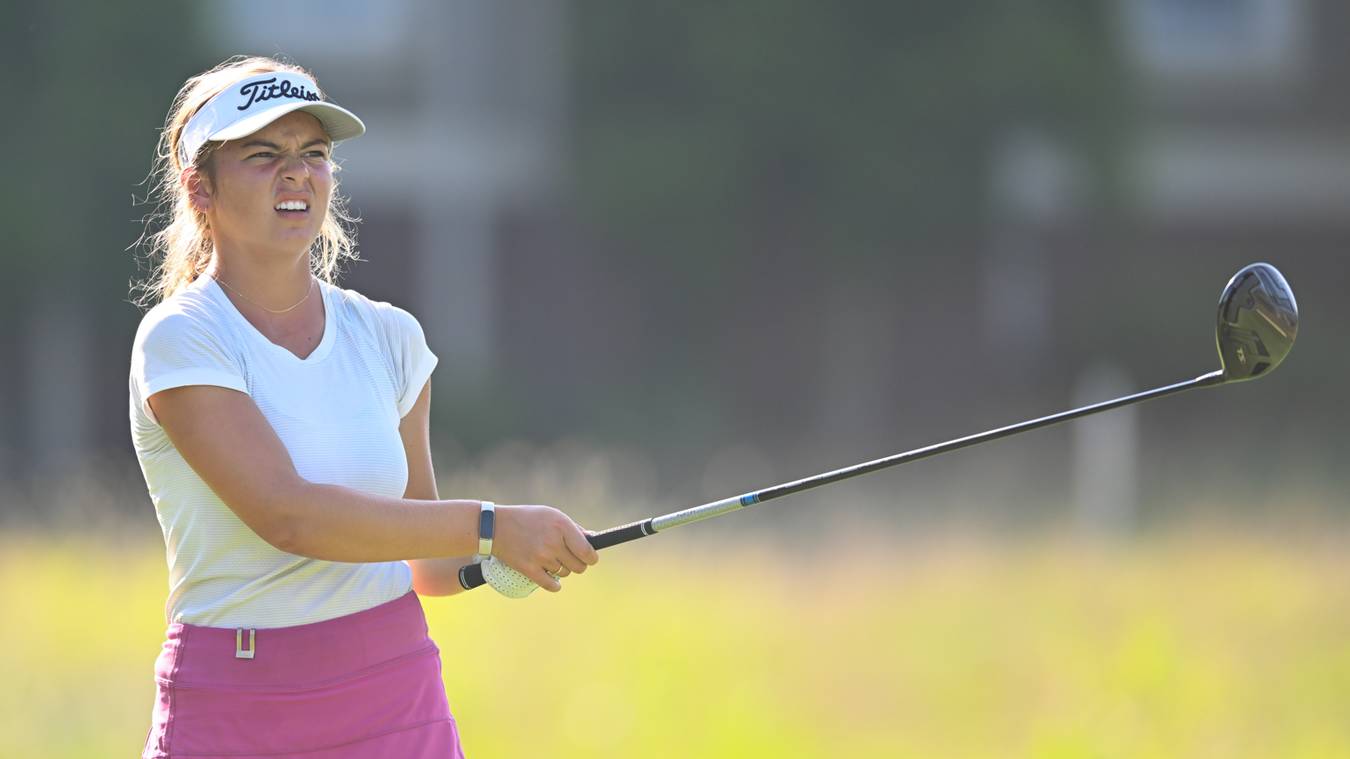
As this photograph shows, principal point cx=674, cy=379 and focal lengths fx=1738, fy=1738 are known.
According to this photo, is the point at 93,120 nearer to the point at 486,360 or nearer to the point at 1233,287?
the point at 486,360

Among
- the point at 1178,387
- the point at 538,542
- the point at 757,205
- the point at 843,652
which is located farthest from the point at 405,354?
the point at 757,205

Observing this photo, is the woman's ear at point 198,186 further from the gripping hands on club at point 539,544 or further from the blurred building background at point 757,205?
the blurred building background at point 757,205

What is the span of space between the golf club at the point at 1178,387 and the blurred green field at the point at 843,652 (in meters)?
1.98

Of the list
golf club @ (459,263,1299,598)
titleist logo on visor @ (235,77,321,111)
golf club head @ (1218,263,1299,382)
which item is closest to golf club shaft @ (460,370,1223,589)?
golf club @ (459,263,1299,598)

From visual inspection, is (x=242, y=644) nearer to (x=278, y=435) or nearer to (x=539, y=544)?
(x=278, y=435)

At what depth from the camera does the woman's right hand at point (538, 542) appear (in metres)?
2.73

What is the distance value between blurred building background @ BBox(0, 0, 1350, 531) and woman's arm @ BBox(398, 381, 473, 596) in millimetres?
11969

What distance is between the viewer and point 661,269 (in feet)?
60.0

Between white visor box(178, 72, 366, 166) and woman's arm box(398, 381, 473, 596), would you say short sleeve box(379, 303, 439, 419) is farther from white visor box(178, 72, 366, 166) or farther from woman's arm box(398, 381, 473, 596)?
white visor box(178, 72, 366, 166)

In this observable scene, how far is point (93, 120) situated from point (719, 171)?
602 cm

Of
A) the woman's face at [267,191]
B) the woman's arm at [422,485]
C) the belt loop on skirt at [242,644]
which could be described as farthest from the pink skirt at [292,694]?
the woman's face at [267,191]

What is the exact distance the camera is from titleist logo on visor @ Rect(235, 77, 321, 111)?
275cm

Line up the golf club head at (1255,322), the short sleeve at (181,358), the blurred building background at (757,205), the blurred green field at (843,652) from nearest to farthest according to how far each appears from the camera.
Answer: the short sleeve at (181,358) → the golf club head at (1255,322) → the blurred green field at (843,652) → the blurred building background at (757,205)

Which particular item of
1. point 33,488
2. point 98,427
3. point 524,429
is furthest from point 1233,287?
point 98,427
